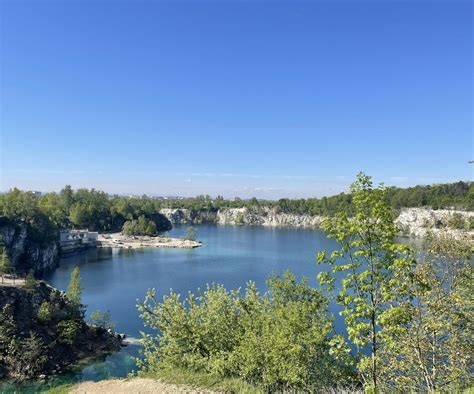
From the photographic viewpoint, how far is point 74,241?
2746 inches

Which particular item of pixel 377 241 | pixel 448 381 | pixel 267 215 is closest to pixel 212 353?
pixel 448 381

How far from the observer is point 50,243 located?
55.8m

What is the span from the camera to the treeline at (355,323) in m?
6.45

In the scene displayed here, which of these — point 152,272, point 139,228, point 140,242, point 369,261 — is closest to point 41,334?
point 369,261

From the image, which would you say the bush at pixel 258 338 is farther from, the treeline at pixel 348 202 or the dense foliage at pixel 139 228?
the dense foliage at pixel 139 228

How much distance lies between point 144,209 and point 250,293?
10026 centimetres

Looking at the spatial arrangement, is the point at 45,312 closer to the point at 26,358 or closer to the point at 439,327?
the point at 26,358

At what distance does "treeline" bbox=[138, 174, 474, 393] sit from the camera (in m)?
6.45

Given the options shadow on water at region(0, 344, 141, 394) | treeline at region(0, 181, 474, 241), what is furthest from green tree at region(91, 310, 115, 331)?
treeline at region(0, 181, 474, 241)

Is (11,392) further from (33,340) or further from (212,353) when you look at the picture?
(212,353)

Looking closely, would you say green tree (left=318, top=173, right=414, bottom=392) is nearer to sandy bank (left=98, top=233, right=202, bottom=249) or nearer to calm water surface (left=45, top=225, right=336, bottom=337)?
calm water surface (left=45, top=225, right=336, bottom=337)

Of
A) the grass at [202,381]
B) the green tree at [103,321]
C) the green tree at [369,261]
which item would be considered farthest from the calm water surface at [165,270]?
the green tree at [369,261]

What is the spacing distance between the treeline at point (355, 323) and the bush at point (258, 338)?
31 millimetres

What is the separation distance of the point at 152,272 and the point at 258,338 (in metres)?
42.5
